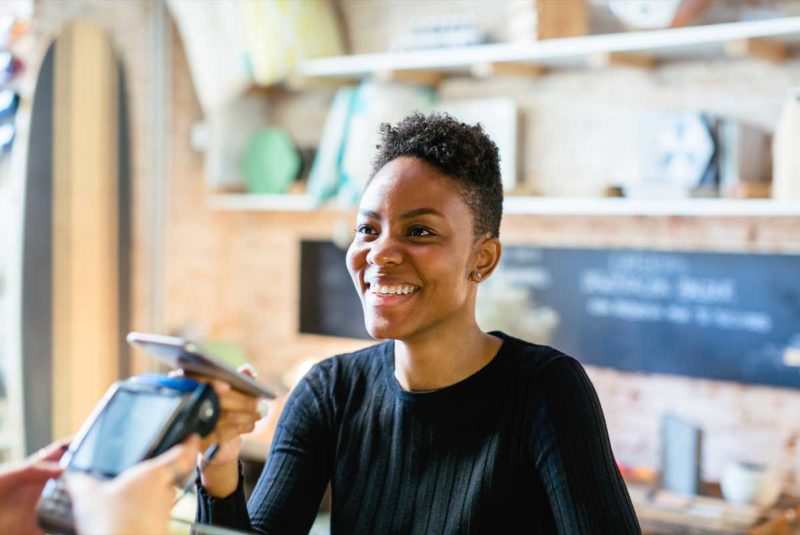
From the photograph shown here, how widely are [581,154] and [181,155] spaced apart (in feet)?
5.22

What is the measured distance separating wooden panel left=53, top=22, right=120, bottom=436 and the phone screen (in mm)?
2443

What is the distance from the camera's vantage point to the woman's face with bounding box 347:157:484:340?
1.28 metres

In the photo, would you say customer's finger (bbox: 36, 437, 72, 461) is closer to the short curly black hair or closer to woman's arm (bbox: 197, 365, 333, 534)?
woman's arm (bbox: 197, 365, 333, 534)

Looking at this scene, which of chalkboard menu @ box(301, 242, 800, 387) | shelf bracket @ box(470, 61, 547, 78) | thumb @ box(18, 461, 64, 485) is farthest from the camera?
shelf bracket @ box(470, 61, 547, 78)

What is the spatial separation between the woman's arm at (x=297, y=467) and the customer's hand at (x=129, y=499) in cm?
42

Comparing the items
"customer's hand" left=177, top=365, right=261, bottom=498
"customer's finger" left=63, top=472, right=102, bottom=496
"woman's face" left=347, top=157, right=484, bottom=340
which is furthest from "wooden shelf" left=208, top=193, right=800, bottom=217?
"customer's finger" left=63, top=472, right=102, bottom=496

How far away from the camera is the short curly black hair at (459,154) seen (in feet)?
4.37

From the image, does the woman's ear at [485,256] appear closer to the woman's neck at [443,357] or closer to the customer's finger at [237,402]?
the woman's neck at [443,357]

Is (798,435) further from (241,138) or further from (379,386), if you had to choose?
(241,138)

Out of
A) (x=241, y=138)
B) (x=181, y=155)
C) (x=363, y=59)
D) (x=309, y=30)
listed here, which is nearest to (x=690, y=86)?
(x=363, y=59)

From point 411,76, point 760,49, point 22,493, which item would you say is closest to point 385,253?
point 22,493

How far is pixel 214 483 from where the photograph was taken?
1.17m

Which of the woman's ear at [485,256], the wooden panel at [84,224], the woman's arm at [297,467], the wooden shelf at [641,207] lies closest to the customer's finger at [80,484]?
the woman's arm at [297,467]

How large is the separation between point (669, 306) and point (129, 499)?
242 centimetres
